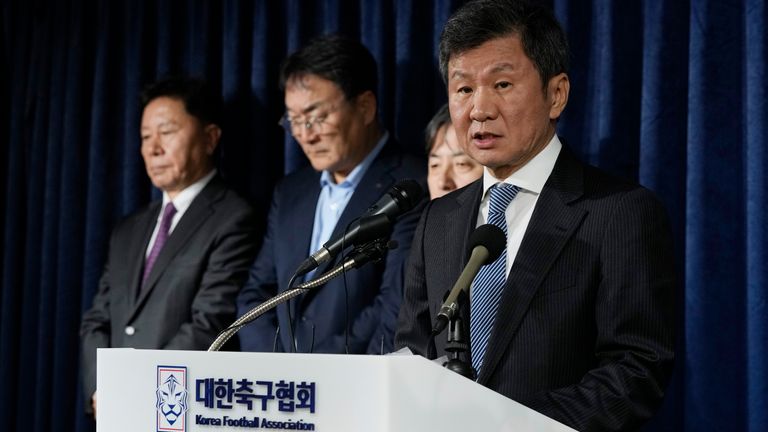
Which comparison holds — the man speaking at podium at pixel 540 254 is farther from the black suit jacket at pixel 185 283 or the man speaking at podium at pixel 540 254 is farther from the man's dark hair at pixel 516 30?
the black suit jacket at pixel 185 283

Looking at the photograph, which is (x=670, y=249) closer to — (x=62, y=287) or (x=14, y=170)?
(x=62, y=287)

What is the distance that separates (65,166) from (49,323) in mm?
660

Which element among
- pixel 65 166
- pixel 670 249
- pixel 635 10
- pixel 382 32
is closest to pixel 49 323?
pixel 65 166

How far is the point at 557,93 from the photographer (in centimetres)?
199

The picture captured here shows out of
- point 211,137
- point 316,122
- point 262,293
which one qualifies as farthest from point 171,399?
point 211,137

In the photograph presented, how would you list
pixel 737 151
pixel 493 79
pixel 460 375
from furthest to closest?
pixel 737 151 < pixel 493 79 < pixel 460 375

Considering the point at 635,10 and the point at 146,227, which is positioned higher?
the point at 635,10

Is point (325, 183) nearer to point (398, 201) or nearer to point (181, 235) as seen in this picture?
point (181, 235)

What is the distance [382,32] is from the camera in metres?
3.35

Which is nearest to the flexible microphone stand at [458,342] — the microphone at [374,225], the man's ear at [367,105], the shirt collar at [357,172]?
the microphone at [374,225]

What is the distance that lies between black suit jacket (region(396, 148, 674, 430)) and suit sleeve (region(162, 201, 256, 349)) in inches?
51.8

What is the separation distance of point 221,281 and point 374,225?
60.3 inches

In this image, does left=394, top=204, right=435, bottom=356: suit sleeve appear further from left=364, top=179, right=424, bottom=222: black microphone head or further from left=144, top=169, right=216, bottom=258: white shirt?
left=144, top=169, right=216, bottom=258: white shirt

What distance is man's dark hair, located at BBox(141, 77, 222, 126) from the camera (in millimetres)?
3482
